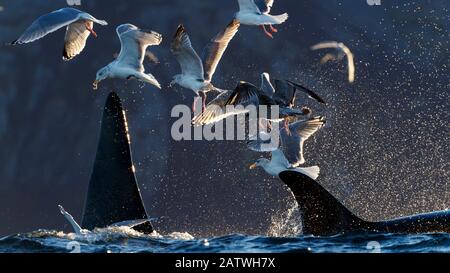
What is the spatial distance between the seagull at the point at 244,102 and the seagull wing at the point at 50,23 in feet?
10.2

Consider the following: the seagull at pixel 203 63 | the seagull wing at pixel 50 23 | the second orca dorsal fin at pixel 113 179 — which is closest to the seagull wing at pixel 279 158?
the seagull at pixel 203 63

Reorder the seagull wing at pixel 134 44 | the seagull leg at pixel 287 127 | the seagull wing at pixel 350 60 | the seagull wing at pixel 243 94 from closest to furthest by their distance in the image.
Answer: the seagull wing at pixel 243 94, the seagull wing at pixel 134 44, the seagull wing at pixel 350 60, the seagull leg at pixel 287 127

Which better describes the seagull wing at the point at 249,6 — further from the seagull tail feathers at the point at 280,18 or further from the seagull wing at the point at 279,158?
the seagull wing at the point at 279,158

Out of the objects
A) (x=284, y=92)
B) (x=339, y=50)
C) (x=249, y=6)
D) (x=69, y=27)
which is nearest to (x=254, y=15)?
(x=249, y=6)

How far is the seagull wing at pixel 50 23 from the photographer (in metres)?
17.5

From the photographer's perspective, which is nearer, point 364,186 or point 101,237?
point 101,237

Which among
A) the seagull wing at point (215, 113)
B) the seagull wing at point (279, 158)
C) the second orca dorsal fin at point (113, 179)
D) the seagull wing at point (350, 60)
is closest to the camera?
the second orca dorsal fin at point (113, 179)

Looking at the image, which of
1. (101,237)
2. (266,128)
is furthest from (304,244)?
(266,128)

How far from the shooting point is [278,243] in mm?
14086

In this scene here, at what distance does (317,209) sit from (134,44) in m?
6.80

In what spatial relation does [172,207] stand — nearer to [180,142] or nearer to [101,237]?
[180,142]
